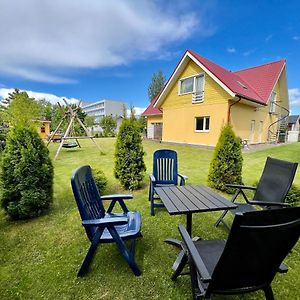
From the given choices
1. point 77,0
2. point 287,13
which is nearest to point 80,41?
point 77,0

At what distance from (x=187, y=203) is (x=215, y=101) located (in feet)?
39.1

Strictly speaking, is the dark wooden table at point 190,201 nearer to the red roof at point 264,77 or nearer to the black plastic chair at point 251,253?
the black plastic chair at point 251,253

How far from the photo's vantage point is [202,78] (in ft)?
45.1

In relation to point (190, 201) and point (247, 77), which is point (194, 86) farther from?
point (190, 201)

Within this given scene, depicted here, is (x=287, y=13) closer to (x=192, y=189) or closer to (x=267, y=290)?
A: (x=192, y=189)

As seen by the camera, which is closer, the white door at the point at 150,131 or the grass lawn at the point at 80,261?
the grass lawn at the point at 80,261

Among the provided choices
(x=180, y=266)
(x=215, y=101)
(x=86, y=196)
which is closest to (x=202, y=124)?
(x=215, y=101)

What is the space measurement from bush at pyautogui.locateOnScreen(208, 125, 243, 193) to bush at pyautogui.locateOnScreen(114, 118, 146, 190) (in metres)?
2.06

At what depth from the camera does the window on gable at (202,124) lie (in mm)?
13878

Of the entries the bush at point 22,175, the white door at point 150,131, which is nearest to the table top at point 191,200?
the bush at point 22,175

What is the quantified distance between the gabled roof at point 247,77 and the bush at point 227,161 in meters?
8.19

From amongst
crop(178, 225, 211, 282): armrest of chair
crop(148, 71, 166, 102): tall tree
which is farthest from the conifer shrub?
crop(148, 71, 166, 102): tall tree

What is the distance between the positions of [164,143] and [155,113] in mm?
4360

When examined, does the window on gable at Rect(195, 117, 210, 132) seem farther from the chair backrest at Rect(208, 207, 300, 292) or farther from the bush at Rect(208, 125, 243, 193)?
the chair backrest at Rect(208, 207, 300, 292)
